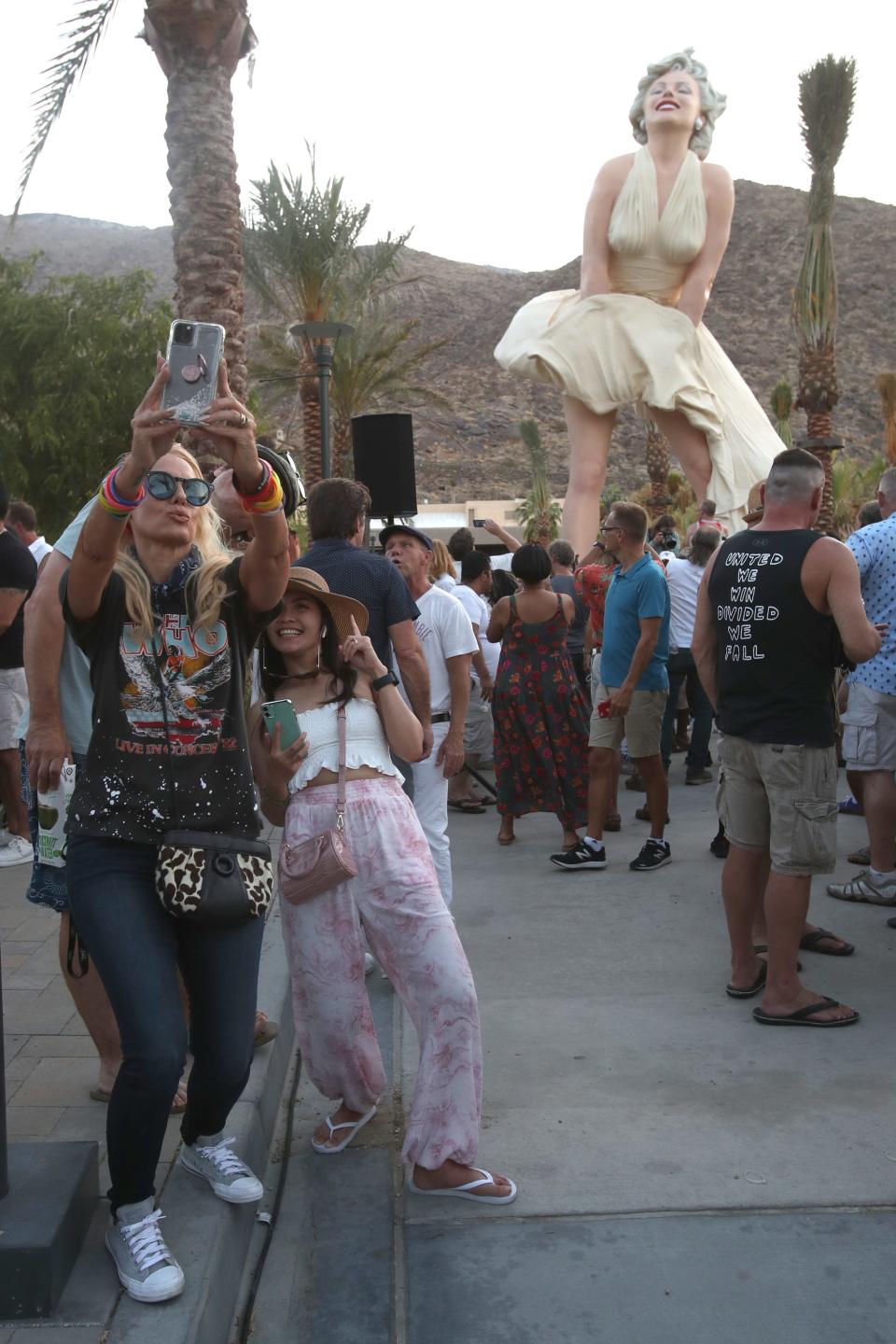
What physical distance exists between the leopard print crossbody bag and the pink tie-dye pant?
0.58m

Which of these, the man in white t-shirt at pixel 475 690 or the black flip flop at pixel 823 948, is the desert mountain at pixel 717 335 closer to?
the man in white t-shirt at pixel 475 690

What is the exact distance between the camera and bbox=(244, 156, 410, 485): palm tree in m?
23.3

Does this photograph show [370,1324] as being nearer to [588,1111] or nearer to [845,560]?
[588,1111]

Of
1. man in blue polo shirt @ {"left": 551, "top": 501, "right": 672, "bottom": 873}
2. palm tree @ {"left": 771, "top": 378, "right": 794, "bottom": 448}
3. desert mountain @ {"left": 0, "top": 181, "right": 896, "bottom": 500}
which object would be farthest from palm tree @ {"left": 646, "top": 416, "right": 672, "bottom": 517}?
man in blue polo shirt @ {"left": 551, "top": 501, "right": 672, "bottom": 873}

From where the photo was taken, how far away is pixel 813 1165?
3.55 m

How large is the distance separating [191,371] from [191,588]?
0.51m

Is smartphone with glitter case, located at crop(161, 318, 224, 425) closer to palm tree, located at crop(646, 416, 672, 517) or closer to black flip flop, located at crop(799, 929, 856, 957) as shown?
black flip flop, located at crop(799, 929, 856, 957)

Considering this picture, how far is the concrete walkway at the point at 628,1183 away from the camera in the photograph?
2.91 m

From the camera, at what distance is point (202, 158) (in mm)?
10688

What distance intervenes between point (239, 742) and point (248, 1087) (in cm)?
133

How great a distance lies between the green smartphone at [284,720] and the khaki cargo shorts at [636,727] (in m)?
3.92

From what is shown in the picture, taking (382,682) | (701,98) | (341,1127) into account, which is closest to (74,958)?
(341,1127)

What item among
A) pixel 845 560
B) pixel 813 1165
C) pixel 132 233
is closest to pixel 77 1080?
pixel 813 1165

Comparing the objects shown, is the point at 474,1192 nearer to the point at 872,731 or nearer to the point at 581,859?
the point at 872,731
